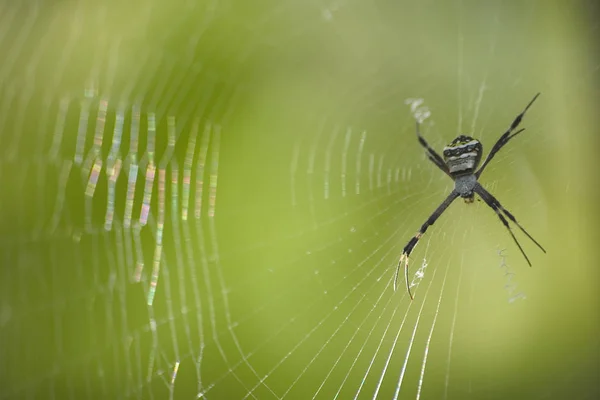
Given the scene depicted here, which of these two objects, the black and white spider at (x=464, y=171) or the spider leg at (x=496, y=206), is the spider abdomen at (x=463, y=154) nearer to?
the black and white spider at (x=464, y=171)

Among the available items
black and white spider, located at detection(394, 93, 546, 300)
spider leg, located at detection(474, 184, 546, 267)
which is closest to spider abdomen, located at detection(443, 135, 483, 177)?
black and white spider, located at detection(394, 93, 546, 300)

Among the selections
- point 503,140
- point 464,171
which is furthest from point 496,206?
Answer: point 503,140

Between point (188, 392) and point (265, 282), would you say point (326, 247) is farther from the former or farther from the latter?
point (188, 392)

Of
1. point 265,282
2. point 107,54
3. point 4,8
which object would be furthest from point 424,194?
point 4,8

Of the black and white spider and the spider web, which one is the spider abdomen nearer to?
the black and white spider

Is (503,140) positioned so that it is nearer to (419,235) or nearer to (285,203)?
(419,235)

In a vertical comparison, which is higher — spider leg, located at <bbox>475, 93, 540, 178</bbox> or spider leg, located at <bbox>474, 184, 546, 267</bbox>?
spider leg, located at <bbox>475, 93, 540, 178</bbox>
